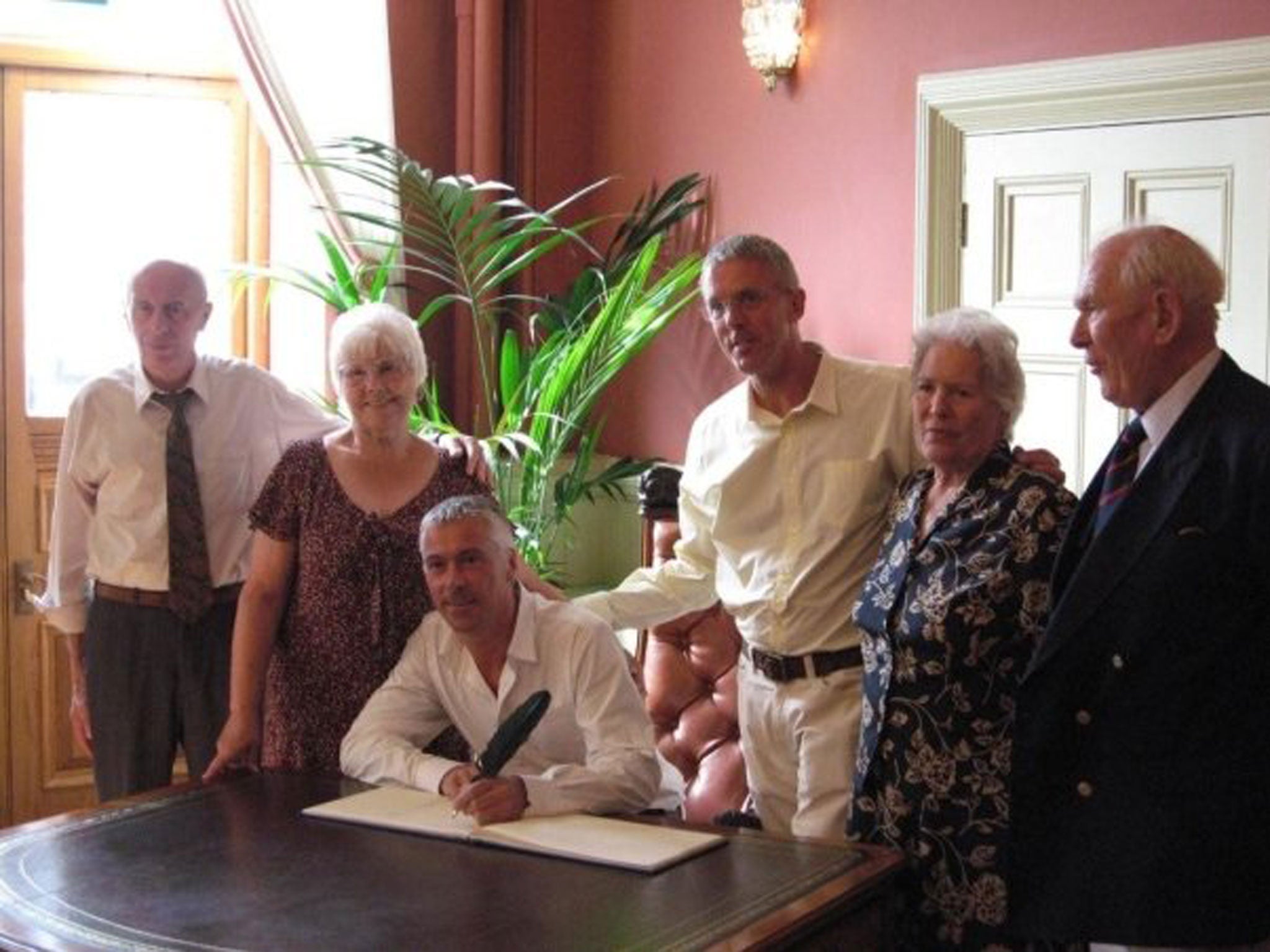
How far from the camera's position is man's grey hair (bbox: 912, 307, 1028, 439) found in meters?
2.58

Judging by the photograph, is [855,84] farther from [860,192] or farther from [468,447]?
[468,447]

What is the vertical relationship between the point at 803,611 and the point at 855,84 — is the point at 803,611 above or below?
below

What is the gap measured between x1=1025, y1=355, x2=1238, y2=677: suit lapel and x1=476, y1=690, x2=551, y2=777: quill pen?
28.5 inches

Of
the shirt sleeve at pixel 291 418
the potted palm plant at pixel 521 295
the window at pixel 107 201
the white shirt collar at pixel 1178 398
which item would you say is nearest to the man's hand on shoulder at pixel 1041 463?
the white shirt collar at pixel 1178 398

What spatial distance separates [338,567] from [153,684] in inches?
24.8

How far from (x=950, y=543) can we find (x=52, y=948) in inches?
49.8

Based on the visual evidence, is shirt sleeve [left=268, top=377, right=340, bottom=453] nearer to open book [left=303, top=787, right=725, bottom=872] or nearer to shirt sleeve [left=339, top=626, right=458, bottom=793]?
shirt sleeve [left=339, top=626, right=458, bottom=793]

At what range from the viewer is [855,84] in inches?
185

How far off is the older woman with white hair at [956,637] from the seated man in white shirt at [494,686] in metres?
0.39

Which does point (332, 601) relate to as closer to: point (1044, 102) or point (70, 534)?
point (70, 534)

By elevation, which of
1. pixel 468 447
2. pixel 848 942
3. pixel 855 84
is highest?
pixel 855 84

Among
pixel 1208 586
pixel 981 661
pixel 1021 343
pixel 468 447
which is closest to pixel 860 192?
pixel 1021 343

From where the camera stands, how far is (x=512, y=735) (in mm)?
2611

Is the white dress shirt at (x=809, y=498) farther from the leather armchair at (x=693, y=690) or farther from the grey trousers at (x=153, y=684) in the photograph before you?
the grey trousers at (x=153, y=684)
